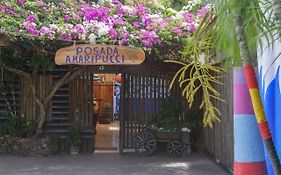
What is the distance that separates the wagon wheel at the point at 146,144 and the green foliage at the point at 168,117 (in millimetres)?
309

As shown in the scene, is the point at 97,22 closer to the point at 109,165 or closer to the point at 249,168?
the point at 109,165

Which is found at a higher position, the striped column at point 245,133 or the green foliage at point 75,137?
the striped column at point 245,133

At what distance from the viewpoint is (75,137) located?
1080cm

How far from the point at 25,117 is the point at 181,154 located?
402 cm

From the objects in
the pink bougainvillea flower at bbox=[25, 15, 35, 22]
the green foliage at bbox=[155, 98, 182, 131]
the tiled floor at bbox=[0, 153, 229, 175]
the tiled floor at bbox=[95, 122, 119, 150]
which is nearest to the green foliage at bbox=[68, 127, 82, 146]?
the tiled floor at bbox=[0, 153, 229, 175]

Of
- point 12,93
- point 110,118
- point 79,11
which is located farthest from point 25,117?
point 110,118

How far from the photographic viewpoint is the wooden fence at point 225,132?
8.30m

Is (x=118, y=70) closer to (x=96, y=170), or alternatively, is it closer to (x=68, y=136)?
(x=68, y=136)

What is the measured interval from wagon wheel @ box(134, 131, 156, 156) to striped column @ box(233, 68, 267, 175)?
Answer: 286 inches

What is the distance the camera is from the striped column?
3285 mm

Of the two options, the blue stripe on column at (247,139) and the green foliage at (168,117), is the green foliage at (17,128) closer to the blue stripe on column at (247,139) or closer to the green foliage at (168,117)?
the green foliage at (168,117)

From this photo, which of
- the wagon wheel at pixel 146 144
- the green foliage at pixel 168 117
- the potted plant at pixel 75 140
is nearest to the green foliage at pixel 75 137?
the potted plant at pixel 75 140

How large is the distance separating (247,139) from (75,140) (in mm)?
7886

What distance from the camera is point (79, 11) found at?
10.2 m
